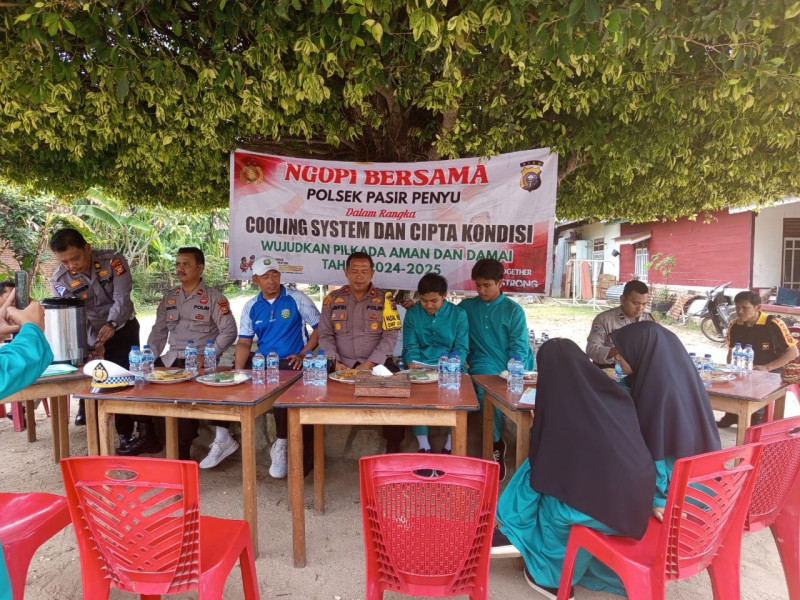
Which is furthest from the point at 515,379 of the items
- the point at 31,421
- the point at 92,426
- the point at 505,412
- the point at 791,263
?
the point at 791,263

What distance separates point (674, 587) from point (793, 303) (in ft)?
32.3

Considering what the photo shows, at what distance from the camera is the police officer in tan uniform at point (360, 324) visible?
3.94m

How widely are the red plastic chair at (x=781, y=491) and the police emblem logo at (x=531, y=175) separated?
2979 mm

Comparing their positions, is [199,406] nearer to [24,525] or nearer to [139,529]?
[24,525]

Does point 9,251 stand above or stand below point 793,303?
above

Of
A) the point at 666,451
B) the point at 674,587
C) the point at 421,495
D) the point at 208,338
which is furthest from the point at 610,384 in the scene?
the point at 208,338

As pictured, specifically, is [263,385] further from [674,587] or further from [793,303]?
[793,303]

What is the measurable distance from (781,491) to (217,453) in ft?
12.2

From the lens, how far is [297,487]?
2.66 meters

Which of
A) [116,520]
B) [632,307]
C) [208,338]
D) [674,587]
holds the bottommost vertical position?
[674,587]

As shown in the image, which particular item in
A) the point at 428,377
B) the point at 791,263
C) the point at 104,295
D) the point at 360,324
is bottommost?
the point at 428,377

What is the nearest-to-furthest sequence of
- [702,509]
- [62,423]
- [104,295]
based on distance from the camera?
[702,509] → [62,423] → [104,295]

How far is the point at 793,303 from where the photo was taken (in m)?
9.67

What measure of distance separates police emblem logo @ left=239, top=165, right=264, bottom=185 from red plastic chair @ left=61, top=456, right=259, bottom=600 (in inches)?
151
